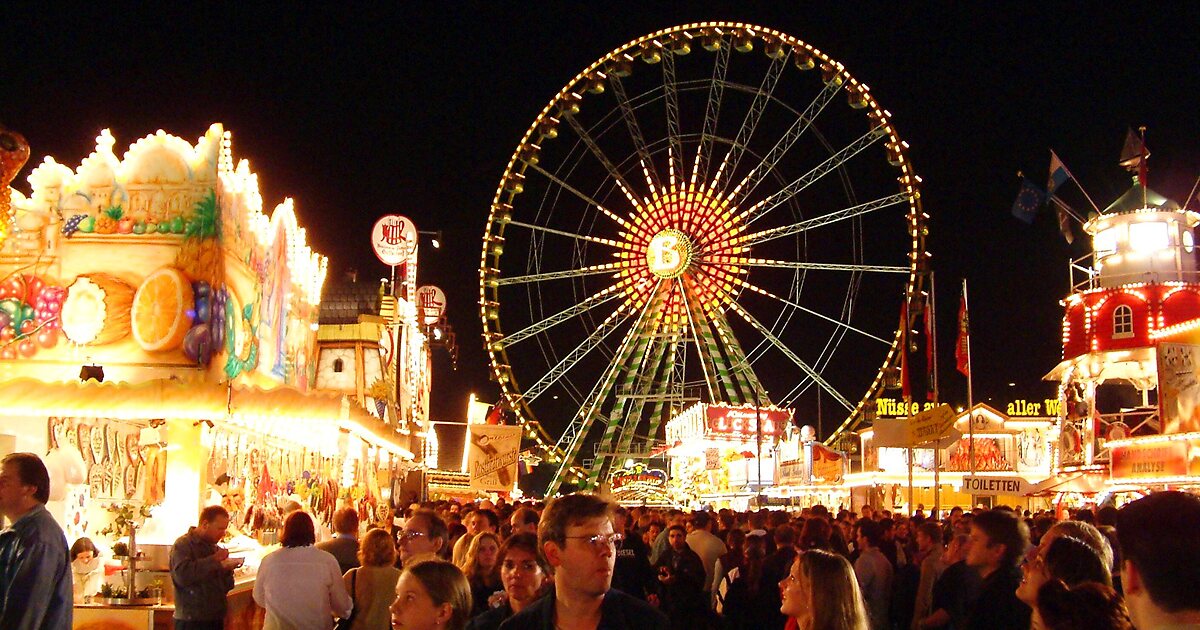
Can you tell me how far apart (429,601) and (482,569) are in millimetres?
2691

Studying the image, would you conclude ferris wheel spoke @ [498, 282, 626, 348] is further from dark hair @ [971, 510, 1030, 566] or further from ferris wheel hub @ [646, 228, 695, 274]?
dark hair @ [971, 510, 1030, 566]

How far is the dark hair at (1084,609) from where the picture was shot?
3.78 m

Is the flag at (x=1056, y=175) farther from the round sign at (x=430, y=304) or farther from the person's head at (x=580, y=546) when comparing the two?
the person's head at (x=580, y=546)

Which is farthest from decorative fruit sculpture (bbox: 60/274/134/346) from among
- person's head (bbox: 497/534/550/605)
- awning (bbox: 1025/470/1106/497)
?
awning (bbox: 1025/470/1106/497)

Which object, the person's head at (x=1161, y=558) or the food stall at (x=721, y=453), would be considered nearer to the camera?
the person's head at (x=1161, y=558)

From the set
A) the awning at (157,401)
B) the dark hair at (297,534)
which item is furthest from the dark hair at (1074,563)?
the awning at (157,401)

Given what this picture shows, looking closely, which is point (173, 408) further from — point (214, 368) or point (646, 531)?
point (646, 531)

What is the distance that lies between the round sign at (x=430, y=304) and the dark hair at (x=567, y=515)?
37.9 meters

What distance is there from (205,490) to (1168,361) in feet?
66.4

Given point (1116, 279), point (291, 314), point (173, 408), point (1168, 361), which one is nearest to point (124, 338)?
point (173, 408)

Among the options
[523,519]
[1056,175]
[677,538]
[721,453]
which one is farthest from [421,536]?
[721,453]

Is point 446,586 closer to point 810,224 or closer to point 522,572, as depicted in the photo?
point 522,572

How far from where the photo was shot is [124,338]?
1546cm

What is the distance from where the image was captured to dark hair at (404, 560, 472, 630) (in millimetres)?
4449
